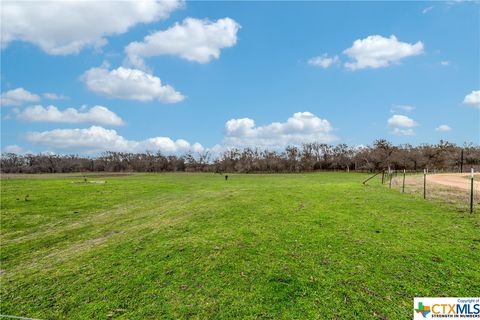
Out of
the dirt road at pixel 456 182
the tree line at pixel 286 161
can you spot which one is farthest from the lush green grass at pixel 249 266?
the tree line at pixel 286 161

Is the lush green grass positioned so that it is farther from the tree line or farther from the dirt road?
the tree line

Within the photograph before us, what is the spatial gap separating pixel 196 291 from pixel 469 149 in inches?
4354

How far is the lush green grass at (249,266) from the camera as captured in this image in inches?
216

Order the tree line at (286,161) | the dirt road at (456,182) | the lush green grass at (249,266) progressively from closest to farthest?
the lush green grass at (249,266) → the dirt road at (456,182) → the tree line at (286,161)

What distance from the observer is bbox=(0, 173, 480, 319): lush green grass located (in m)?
5.49

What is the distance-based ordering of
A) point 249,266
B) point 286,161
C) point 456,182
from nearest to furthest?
point 249,266, point 456,182, point 286,161

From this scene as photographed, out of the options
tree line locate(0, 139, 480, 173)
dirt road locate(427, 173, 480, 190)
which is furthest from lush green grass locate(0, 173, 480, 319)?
tree line locate(0, 139, 480, 173)

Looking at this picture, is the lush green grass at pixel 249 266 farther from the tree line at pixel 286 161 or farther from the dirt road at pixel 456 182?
the tree line at pixel 286 161

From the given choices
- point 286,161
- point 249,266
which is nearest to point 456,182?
point 249,266

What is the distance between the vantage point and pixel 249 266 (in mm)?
6996

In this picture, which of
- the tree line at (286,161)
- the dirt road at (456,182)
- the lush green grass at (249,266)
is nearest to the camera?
the lush green grass at (249,266)

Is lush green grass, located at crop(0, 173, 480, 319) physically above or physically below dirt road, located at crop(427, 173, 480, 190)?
below

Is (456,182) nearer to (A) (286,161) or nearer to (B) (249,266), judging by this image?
(B) (249,266)

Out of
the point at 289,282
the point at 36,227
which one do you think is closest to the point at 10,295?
the point at 289,282
